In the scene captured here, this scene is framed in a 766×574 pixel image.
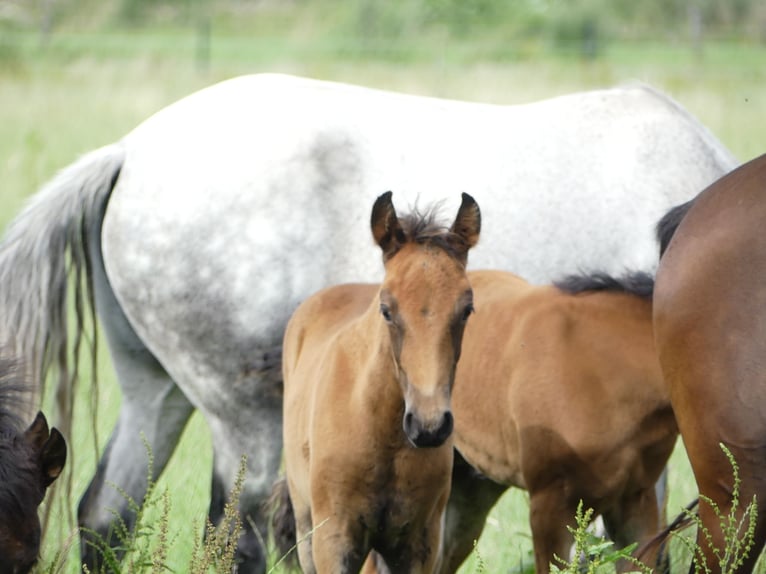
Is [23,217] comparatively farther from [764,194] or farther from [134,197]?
[764,194]

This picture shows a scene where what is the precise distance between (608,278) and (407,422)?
1.23 metres

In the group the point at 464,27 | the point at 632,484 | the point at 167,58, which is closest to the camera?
the point at 632,484

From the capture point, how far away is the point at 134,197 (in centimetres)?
467

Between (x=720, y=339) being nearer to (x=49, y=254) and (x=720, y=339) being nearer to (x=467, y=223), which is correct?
(x=467, y=223)

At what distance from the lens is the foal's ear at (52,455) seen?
302 cm

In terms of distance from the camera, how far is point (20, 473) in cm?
289

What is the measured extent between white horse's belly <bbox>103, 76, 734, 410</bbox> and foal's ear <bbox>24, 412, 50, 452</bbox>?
1.50 meters

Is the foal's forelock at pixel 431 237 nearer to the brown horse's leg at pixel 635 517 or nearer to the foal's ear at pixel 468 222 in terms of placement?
the foal's ear at pixel 468 222

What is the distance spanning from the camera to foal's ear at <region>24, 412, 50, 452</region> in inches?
119

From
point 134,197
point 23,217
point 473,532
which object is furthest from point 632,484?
point 23,217

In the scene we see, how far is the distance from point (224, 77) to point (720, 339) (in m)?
14.6

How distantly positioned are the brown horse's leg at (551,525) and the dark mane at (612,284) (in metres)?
0.66

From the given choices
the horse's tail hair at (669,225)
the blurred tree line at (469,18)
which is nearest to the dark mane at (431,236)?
the horse's tail hair at (669,225)

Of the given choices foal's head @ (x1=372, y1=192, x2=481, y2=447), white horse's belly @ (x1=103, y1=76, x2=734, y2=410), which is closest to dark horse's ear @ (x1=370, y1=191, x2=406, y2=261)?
foal's head @ (x1=372, y1=192, x2=481, y2=447)
